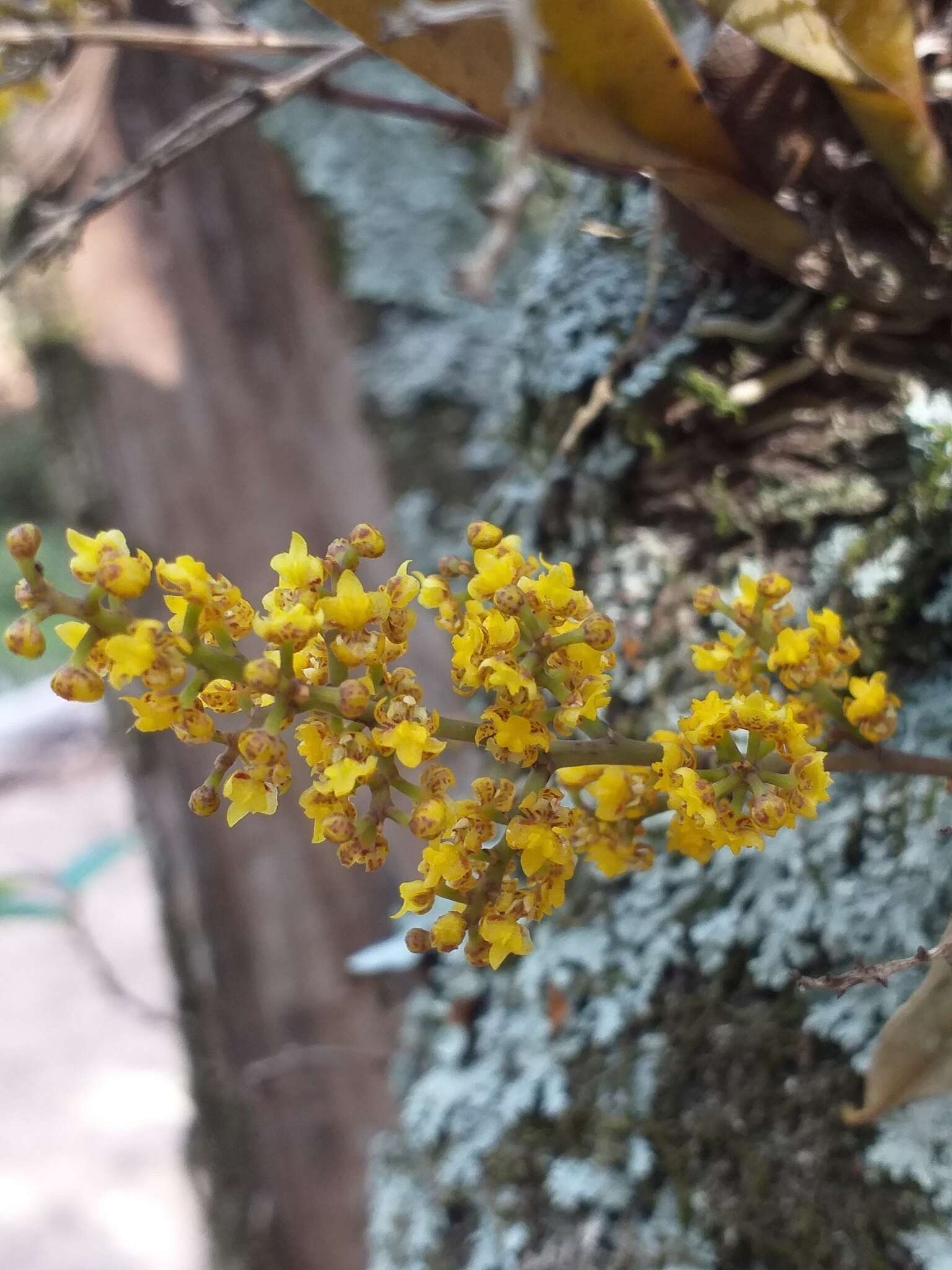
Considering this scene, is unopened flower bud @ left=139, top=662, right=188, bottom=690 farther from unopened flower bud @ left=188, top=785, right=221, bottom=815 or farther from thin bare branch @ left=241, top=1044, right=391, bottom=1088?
thin bare branch @ left=241, top=1044, right=391, bottom=1088

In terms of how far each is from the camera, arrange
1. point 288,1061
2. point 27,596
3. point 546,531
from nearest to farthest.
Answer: point 27,596, point 546,531, point 288,1061

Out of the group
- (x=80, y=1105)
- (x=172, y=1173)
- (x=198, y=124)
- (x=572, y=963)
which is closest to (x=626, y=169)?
(x=198, y=124)

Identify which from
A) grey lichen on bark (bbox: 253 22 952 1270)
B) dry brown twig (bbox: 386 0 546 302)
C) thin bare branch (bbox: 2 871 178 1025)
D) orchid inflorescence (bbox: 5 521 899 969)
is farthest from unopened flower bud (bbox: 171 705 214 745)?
thin bare branch (bbox: 2 871 178 1025)

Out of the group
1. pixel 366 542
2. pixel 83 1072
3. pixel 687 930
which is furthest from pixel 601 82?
pixel 83 1072

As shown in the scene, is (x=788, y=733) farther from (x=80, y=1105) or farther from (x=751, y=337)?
(x=80, y=1105)

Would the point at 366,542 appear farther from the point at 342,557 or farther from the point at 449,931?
the point at 449,931

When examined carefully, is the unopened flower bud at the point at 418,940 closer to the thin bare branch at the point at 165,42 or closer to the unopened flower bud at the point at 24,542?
the unopened flower bud at the point at 24,542

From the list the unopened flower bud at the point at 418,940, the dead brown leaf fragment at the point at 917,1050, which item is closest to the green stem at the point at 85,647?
the unopened flower bud at the point at 418,940
